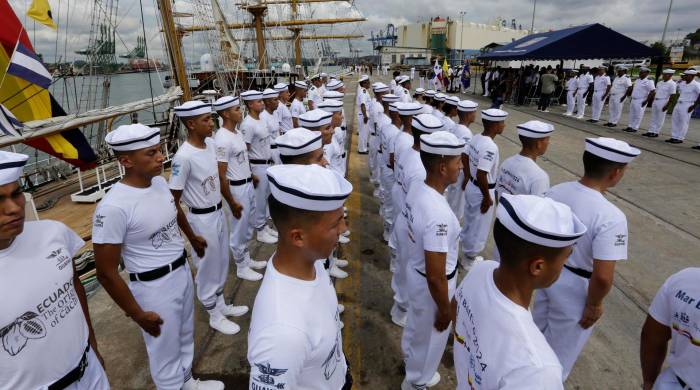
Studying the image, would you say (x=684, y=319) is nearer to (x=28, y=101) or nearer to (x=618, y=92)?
(x=28, y=101)

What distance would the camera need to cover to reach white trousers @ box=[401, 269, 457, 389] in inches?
106

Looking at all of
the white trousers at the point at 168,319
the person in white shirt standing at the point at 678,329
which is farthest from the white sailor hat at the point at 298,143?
the person in white shirt standing at the point at 678,329

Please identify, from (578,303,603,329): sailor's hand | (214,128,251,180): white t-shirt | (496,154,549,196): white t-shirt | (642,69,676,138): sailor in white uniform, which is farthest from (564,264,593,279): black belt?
(642,69,676,138): sailor in white uniform

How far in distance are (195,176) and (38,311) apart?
1967 mm

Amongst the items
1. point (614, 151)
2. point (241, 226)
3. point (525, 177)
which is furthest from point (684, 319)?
point (241, 226)

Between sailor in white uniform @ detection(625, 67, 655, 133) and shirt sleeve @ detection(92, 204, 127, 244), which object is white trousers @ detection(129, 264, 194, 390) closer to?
shirt sleeve @ detection(92, 204, 127, 244)

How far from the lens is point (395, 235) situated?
3307 millimetres

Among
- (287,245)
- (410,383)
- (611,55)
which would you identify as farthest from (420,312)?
(611,55)

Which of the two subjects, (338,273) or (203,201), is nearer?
(203,201)

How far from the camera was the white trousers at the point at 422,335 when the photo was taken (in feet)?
8.83

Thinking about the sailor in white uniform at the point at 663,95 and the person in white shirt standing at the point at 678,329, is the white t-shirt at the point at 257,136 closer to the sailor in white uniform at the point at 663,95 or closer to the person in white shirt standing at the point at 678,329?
the person in white shirt standing at the point at 678,329

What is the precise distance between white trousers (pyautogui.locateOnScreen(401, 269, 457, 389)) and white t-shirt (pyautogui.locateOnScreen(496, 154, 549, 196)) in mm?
1550

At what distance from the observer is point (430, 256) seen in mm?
2350

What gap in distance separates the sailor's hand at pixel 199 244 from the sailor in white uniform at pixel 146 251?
65 centimetres
